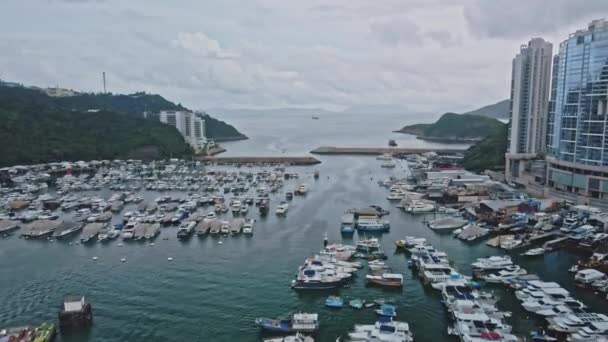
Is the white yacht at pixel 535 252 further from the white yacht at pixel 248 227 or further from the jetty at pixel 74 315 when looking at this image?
the jetty at pixel 74 315

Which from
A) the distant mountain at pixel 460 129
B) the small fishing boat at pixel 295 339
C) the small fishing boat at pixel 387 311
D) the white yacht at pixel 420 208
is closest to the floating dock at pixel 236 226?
the white yacht at pixel 420 208

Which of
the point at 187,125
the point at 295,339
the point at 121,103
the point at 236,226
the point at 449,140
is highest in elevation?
the point at 121,103

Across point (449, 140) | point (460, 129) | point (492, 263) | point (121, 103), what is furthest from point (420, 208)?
point (121, 103)

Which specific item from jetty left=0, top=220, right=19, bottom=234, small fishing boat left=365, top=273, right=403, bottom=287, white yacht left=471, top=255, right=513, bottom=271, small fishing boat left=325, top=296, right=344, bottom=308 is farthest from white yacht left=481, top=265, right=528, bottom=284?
jetty left=0, top=220, right=19, bottom=234

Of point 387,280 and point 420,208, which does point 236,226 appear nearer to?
point 387,280

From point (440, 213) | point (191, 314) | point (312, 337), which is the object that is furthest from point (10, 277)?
point (440, 213)

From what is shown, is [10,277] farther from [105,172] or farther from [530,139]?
[530,139]
